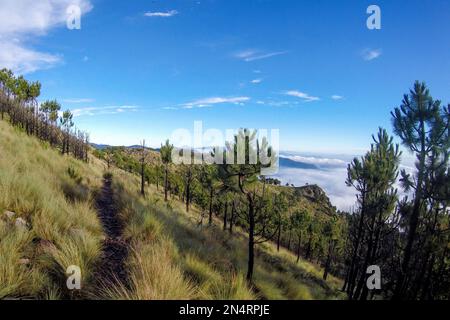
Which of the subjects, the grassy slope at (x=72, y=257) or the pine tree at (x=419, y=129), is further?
the pine tree at (x=419, y=129)

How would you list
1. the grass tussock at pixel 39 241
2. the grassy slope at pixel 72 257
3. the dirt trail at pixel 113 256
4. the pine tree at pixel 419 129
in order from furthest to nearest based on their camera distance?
the pine tree at pixel 419 129
the dirt trail at pixel 113 256
the grassy slope at pixel 72 257
the grass tussock at pixel 39 241

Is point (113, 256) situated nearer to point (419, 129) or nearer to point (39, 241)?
point (39, 241)

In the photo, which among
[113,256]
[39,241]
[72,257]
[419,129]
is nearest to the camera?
[72,257]

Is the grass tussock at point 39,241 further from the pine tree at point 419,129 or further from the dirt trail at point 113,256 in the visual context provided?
the pine tree at point 419,129

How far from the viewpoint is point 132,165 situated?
74750mm

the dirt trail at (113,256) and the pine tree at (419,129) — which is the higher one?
the pine tree at (419,129)

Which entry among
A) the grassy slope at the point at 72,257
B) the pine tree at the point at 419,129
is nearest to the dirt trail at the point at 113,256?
the grassy slope at the point at 72,257

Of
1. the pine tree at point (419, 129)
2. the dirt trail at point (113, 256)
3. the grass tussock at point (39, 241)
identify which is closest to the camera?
the grass tussock at point (39, 241)

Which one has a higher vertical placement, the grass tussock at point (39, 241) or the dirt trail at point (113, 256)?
the grass tussock at point (39, 241)

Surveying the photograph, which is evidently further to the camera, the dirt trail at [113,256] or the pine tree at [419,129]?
the pine tree at [419,129]

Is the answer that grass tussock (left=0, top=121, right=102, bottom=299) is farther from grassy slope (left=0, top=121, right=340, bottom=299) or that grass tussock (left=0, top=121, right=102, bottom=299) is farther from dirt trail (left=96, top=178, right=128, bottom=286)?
dirt trail (left=96, top=178, right=128, bottom=286)

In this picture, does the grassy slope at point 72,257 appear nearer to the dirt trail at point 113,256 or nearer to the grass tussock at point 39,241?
the grass tussock at point 39,241

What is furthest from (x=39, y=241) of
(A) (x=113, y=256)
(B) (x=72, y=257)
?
(A) (x=113, y=256)
